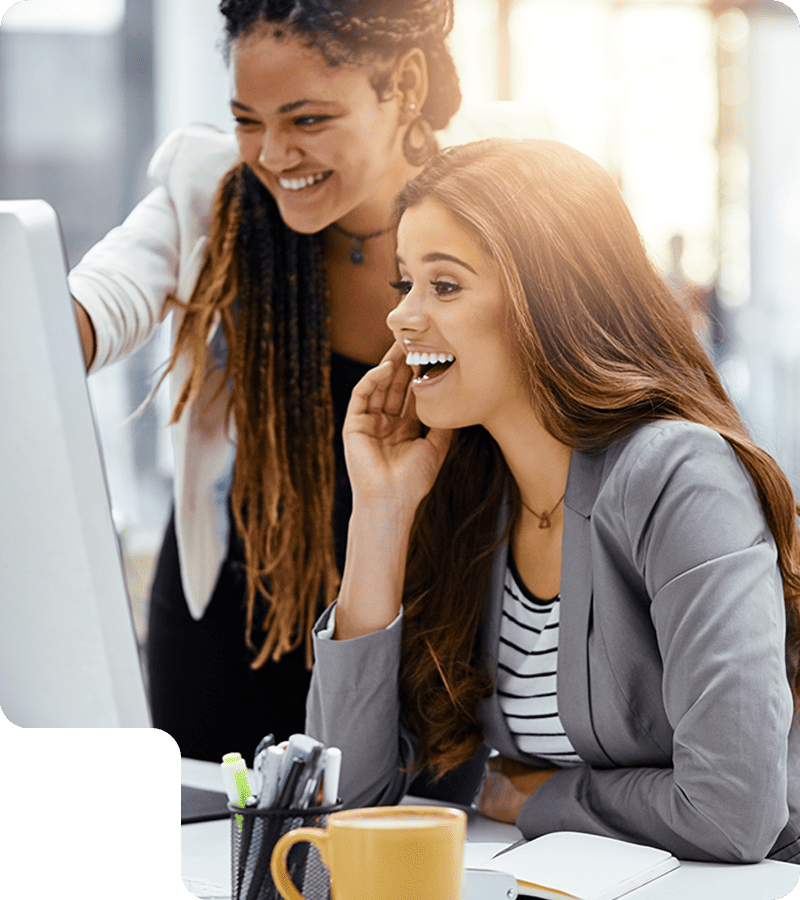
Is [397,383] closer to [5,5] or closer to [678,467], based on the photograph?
[678,467]

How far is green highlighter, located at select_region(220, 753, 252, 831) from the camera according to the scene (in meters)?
0.74

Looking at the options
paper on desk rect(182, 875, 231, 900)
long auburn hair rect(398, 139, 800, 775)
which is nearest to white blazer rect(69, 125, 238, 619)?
long auburn hair rect(398, 139, 800, 775)

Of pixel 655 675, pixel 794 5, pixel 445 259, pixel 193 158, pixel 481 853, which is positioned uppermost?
pixel 794 5

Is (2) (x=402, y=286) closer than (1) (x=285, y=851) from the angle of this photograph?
No

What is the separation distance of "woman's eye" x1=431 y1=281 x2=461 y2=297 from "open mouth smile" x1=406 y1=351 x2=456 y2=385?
0.06 m

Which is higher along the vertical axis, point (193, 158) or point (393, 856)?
point (193, 158)

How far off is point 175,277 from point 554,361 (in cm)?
48

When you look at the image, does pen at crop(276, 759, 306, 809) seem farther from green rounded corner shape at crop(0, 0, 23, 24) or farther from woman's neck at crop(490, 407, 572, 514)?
green rounded corner shape at crop(0, 0, 23, 24)

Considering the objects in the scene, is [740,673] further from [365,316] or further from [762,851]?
[365,316]

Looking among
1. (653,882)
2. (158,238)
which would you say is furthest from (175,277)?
(653,882)

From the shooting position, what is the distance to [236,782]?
745mm

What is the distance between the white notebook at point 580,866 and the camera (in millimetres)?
756

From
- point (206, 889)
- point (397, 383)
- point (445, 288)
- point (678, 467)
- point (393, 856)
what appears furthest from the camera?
point (397, 383)

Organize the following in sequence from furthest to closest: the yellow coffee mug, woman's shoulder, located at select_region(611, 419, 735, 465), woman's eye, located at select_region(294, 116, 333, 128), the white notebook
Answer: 1. woman's eye, located at select_region(294, 116, 333, 128)
2. woman's shoulder, located at select_region(611, 419, 735, 465)
3. the white notebook
4. the yellow coffee mug
